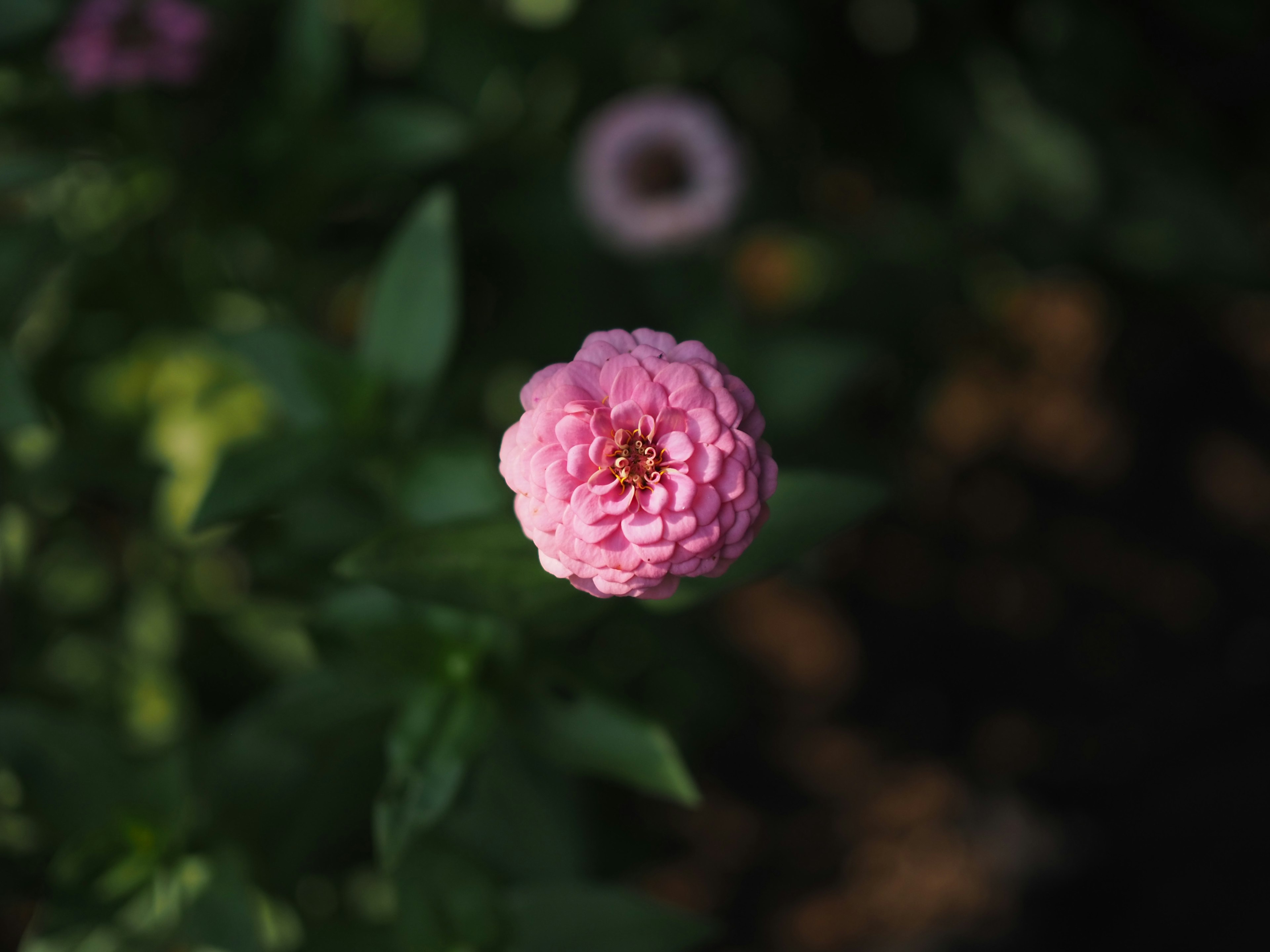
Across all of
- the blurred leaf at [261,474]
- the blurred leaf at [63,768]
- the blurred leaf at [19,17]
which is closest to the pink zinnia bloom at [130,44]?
the blurred leaf at [19,17]

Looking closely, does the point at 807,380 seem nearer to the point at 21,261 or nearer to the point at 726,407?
the point at 726,407

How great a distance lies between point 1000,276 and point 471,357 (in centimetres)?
98

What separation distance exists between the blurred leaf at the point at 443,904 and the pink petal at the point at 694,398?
0.57 m

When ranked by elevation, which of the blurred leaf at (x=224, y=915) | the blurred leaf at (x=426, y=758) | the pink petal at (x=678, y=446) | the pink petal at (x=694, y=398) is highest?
the pink petal at (x=694, y=398)

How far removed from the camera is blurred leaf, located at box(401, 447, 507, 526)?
2.83 feet

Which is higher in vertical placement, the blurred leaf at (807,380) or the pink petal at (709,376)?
the pink petal at (709,376)

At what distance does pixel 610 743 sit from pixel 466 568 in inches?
8.2

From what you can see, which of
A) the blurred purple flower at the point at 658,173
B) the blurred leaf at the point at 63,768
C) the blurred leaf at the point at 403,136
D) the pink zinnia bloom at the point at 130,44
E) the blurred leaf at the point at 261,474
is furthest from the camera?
the blurred purple flower at the point at 658,173

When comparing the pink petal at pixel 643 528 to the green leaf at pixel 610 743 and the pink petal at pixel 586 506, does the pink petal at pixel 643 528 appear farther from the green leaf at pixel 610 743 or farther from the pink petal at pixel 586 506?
the green leaf at pixel 610 743

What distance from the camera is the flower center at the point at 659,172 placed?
1306mm

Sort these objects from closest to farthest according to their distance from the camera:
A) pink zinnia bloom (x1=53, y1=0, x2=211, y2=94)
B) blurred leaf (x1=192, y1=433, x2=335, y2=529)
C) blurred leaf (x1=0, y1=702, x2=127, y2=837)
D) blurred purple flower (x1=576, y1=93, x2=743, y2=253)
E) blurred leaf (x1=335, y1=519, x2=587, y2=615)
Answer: blurred leaf (x1=335, y1=519, x2=587, y2=615) < blurred leaf (x1=192, y1=433, x2=335, y2=529) < blurred leaf (x1=0, y1=702, x2=127, y2=837) < pink zinnia bloom (x1=53, y1=0, x2=211, y2=94) < blurred purple flower (x1=576, y1=93, x2=743, y2=253)

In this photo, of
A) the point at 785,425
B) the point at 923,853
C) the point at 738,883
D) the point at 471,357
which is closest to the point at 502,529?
the point at 785,425

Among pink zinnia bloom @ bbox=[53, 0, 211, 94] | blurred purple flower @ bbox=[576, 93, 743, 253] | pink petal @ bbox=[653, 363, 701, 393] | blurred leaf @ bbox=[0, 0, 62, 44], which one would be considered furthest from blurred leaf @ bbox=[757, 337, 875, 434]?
blurred leaf @ bbox=[0, 0, 62, 44]

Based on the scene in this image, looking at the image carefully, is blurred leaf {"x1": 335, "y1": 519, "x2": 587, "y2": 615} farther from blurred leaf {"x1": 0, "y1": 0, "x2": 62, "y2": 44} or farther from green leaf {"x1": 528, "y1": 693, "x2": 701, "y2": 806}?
blurred leaf {"x1": 0, "y1": 0, "x2": 62, "y2": 44}
